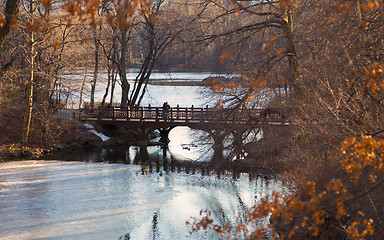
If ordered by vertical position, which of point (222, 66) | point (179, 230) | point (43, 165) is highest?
point (222, 66)

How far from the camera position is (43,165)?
19.6 meters

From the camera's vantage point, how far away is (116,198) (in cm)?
1422

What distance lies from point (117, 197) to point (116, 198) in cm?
13

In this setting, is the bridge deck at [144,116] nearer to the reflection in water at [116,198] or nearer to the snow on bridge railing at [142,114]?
the snow on bridge railing at [142,114]

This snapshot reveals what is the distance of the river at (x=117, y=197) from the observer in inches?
449

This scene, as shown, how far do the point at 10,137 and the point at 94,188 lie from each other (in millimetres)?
11122

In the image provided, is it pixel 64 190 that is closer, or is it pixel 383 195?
pixel 383 195

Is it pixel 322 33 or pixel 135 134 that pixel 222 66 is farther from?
pixel 135 134

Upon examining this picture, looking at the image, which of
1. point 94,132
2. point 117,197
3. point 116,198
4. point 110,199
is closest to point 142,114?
point 94,132

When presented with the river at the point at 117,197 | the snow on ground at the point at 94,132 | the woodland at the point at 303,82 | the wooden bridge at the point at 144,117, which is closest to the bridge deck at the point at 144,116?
the wooden bridge at the point at 144,117

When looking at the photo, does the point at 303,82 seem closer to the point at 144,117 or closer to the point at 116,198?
the point at 116,198

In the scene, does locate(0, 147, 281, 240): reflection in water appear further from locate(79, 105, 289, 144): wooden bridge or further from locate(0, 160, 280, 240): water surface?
locate(79, 105, 289, 144): wooden bridge

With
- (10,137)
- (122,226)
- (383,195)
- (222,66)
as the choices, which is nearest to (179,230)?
(122,226)

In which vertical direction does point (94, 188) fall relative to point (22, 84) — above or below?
below
